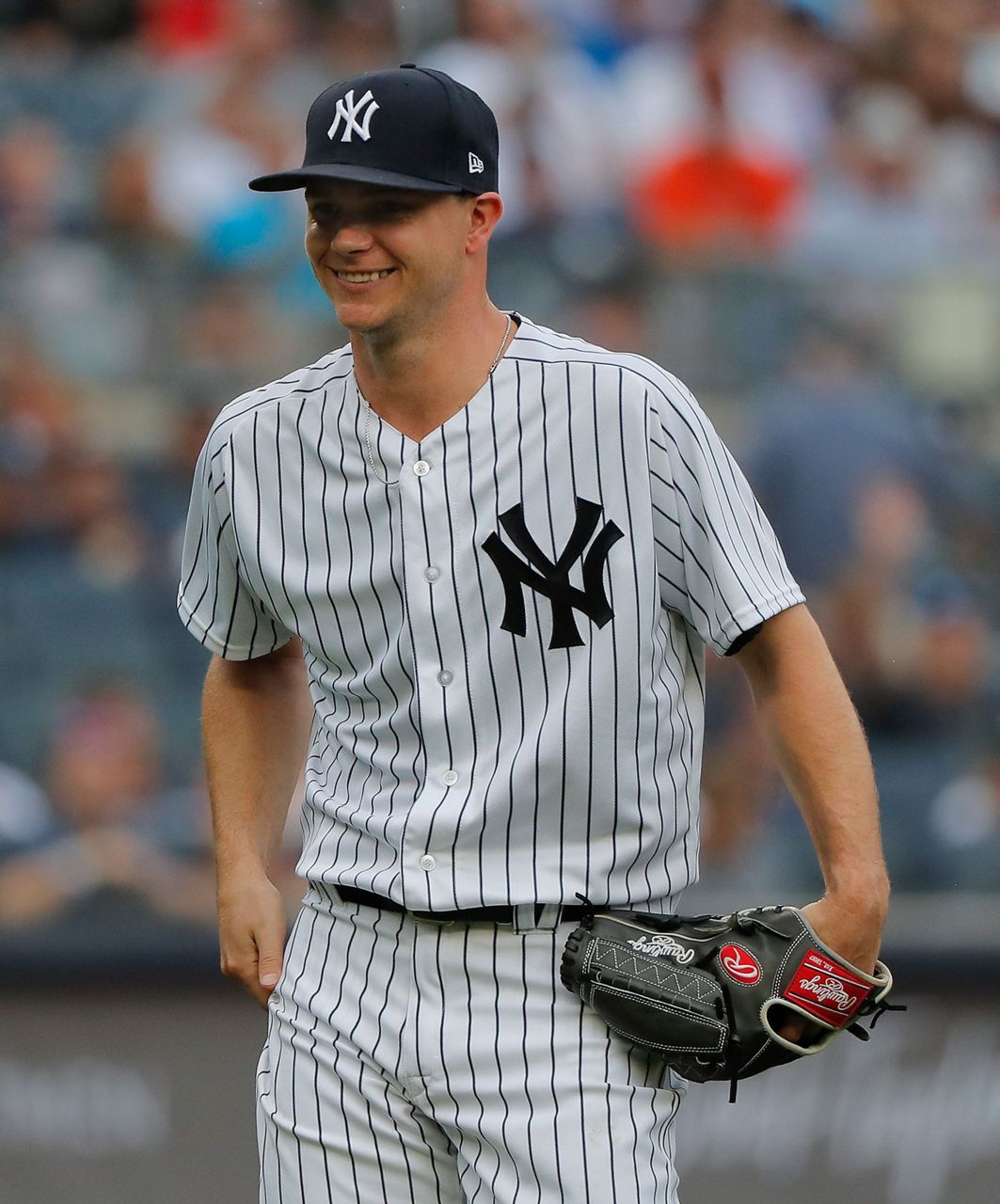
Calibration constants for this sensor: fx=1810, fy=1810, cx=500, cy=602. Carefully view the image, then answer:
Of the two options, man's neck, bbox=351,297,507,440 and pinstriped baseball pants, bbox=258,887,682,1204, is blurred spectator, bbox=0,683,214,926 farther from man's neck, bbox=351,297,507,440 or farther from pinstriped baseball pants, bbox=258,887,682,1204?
man's neck, bbox=351,297,507,440

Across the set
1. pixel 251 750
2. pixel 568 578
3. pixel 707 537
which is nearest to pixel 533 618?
pixel 568 578

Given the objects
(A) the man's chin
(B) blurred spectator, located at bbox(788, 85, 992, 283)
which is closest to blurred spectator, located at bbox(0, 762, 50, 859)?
(B) blurred spectator, located at bbox(788, 85, 992, 283)

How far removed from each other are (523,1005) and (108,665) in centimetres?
331

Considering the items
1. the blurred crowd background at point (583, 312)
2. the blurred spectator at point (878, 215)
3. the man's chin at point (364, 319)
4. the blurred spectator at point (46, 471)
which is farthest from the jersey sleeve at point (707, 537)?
the blurred spectator at point (878, 215)

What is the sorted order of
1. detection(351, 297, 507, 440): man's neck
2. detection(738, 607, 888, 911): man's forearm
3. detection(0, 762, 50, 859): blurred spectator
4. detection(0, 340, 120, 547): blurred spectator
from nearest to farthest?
detection(738, 607, 888, 911): man's forearm
detection(351, 297, 507, 440): man's neck
detection(0, 762, 50, 859): blurred spectator
detection(0, 340, 120, 547): blurred spectator

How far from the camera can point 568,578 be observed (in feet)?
6.91

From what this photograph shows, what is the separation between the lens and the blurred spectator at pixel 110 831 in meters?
4.73

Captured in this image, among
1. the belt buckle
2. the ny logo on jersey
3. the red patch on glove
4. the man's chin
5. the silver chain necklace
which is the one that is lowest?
the red patch on glove

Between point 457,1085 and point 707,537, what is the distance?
69cm

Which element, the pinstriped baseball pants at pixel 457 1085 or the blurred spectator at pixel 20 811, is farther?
the blurred spectator at pixel 20 811

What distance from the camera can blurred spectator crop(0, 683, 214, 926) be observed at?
4734 millimetres

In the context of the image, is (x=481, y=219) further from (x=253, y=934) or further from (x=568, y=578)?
(x=253, y=934)

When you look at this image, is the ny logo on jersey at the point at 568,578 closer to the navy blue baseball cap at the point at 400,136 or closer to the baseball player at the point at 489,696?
the baseball player at the point at 489,696

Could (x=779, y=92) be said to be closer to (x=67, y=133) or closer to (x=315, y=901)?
(x=67, y=133)
